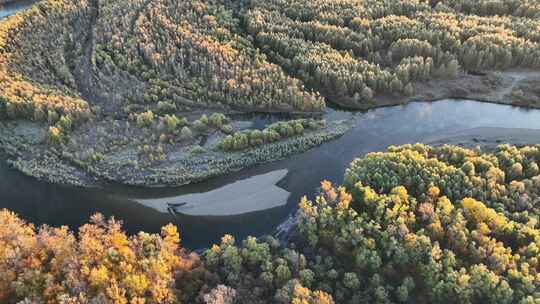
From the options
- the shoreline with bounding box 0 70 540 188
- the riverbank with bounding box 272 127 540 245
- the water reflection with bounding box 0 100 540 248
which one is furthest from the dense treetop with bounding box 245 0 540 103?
the water reflection with bounding box 0 100 540 248

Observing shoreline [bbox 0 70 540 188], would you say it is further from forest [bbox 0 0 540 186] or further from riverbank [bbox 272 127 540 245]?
riverbank [bbox 272 127 540 245]

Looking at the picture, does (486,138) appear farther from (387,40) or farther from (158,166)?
(158,166)

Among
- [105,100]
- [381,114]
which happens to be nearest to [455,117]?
[381,114]

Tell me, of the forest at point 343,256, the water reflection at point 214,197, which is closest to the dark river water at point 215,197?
the water reflection at point 214,197

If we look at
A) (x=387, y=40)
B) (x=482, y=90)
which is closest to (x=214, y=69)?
(x=387, y=40)

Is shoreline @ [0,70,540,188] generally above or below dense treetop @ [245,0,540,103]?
below

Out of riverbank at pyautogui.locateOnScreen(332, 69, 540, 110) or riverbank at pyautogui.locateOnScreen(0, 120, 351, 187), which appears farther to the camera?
riverbank at pyautogui.locateOnScreen(332, 69, 540, 110)
